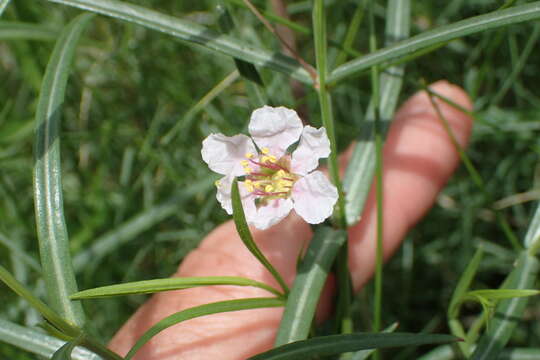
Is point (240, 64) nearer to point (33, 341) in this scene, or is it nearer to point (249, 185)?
point (249, 185)

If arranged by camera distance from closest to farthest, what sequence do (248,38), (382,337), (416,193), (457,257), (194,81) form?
(382,337), (416,193), (248,38), (457,257), (194,81)

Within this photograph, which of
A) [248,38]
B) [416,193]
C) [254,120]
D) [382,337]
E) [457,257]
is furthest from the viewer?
[457,257]

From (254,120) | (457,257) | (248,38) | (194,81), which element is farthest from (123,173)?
(457,257)

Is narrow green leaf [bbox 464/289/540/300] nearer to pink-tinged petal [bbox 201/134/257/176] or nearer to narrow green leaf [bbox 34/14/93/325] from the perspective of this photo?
pink-tinged petal [bbox 201/134/257/176]

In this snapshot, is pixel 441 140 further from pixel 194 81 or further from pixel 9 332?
pixel 9 332

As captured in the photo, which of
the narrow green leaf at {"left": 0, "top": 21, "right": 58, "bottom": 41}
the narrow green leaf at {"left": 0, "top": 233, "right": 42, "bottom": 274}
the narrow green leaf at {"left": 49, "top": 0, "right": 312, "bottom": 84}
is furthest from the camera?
the narrow green leaf at {"left": 0, "top": 21, "right": 58, "bottom": 41}

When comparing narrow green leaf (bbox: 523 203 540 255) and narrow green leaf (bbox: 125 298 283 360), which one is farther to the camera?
narrow green leaf (bbox: 523 203 540 255)

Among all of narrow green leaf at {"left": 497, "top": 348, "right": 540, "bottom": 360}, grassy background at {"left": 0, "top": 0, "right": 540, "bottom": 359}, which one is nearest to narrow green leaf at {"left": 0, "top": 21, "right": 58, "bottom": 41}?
grassy background at {"left": 0, "top": 0, "right": 540, "bottom": 359}

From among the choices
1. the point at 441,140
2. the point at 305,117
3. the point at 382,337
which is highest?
the point at 305,117
